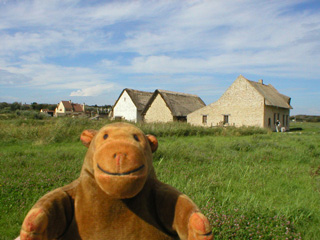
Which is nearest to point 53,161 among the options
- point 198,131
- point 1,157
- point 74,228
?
point 1,157

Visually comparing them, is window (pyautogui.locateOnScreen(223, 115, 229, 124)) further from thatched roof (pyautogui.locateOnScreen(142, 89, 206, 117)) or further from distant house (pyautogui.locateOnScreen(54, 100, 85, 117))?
distant house (pyautogui.locateOnScreen(54, 100, 85, 117))

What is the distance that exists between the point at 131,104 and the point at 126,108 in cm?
99

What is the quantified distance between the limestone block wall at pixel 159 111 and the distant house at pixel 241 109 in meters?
2.20

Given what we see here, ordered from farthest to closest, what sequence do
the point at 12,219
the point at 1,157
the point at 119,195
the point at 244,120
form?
the point at 244,120
the point at 1,157
the point at 12,219
the point at 119,195

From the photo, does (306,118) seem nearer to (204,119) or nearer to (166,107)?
(204,119)

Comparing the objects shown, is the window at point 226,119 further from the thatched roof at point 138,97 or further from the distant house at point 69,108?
the distant house at point 69,108

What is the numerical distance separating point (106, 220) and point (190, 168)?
5.08 meters

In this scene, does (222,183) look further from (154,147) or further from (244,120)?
(244,120)

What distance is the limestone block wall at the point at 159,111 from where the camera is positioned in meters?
27.0

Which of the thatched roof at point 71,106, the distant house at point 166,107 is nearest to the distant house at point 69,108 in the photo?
the thatched roof at point 71,106

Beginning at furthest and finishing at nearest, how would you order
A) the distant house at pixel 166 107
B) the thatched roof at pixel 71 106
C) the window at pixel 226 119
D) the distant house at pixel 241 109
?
the thatched roof at pixel 71 106, the distant house at pixel 166 107, the window at pixel 226 119, the distant house at pixel 241 109

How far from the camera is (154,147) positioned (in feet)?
6.86

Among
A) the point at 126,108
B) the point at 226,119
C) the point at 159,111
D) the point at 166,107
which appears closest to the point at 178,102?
the point at 166,107

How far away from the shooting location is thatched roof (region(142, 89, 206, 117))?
88.2 feet
